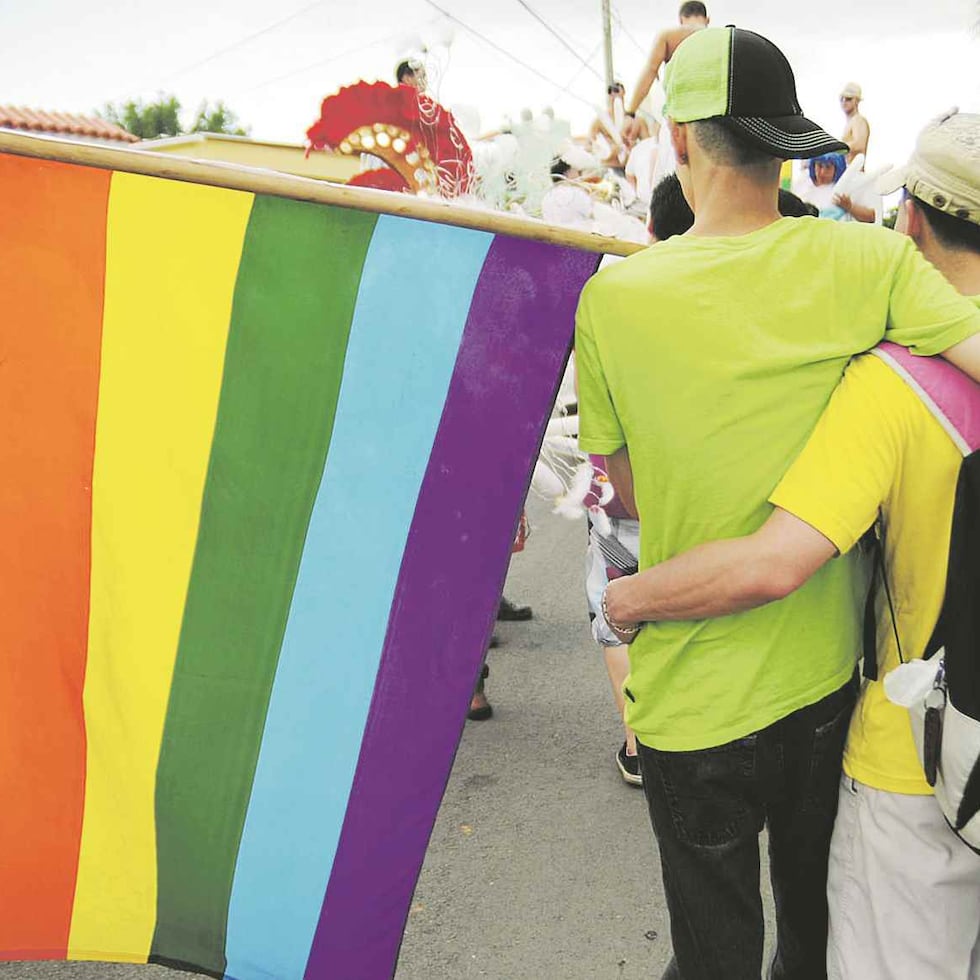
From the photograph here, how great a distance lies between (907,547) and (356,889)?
1.06 meters

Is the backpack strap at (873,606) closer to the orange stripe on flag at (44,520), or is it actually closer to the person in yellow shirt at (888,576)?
the person in yellow shirt at (888,576)

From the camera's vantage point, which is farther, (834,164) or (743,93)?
(834,164)

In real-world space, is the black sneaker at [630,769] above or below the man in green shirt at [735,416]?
below

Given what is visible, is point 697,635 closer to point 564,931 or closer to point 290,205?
point 290,205

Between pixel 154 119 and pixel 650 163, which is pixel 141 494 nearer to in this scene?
pixel 650 163

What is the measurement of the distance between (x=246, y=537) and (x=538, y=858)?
5.97 feet

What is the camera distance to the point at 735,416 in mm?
1466

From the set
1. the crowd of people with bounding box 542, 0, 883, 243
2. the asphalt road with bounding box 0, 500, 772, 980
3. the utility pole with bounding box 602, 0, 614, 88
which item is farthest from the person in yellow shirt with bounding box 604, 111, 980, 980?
the utility pole with bounding box 602, 0, 614, 88

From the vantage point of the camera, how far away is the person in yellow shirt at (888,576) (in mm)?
1420

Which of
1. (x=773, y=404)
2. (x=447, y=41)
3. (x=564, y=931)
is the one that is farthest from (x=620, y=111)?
(x=773, y=404)

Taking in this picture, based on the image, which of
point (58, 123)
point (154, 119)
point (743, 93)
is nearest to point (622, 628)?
point (743, 93)

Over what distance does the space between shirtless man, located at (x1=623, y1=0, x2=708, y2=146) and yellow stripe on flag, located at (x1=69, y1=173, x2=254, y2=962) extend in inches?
219

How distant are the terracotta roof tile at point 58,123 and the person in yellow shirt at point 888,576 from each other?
19534 millimetres

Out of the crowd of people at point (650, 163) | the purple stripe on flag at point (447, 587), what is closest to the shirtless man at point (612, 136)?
the crowd of people at point (650, 163)
